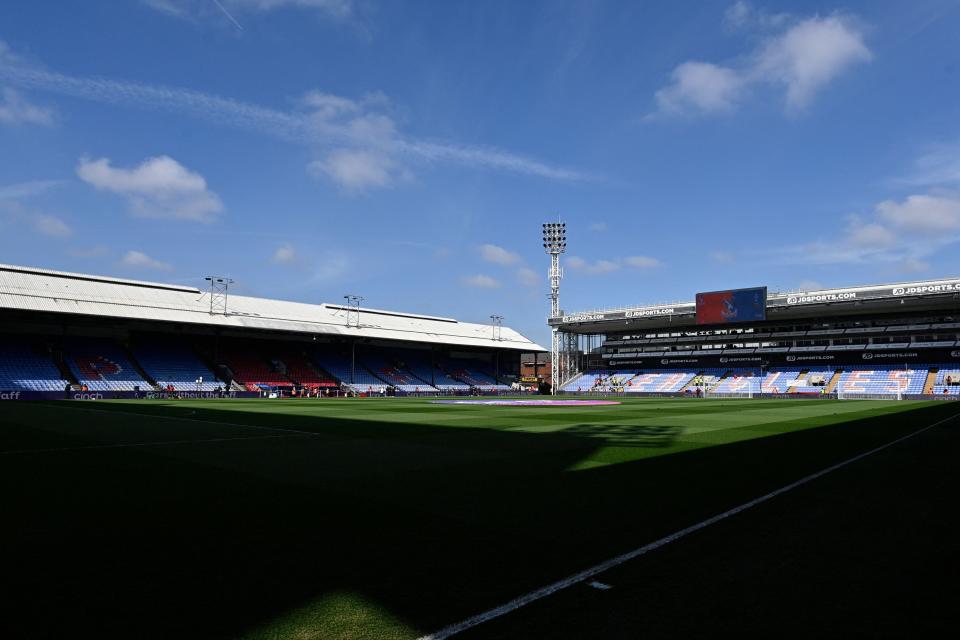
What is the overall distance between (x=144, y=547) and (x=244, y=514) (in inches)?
60.8

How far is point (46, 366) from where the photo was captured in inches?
1886

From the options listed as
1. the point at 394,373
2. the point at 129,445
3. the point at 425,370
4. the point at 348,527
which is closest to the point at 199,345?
the point at 394,373

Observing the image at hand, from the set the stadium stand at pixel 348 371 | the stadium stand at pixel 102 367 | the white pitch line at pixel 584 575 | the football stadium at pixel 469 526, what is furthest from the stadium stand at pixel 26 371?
the white pitch line at pixel 584 575

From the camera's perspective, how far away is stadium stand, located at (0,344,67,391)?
43.9m

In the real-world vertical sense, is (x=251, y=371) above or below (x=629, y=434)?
above

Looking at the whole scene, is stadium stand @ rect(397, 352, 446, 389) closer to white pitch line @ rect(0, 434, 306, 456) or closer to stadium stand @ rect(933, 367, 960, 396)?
stadium stand @ rect(933, 367, 960, 396)

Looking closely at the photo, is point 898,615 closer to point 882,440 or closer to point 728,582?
point 728,582

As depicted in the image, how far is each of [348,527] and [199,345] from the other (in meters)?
60.7

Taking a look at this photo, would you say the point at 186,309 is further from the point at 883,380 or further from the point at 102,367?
the point at 883,380

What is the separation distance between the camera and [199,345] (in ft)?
199

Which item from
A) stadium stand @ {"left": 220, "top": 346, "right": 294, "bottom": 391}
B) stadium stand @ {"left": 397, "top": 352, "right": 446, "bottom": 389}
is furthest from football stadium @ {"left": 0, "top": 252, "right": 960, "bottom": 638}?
stadium stand @ {"left": 397, "top": 352, "right": 446, "bottom": 389}

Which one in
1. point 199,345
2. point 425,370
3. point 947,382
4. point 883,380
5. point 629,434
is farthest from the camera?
point 425,370

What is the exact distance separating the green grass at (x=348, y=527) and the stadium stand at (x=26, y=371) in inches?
1438

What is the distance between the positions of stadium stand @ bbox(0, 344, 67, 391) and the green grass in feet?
120
